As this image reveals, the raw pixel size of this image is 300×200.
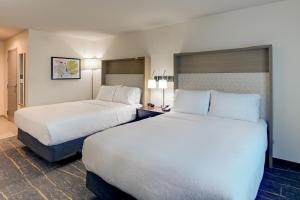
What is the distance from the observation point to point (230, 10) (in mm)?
3199

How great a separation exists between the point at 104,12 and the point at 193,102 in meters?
2.13

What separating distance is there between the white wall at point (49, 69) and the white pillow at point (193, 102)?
3259 millimetres

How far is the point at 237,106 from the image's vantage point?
2.81 meters

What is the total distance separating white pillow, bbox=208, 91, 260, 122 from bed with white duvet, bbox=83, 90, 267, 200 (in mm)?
332

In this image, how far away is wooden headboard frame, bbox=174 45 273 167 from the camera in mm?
2900

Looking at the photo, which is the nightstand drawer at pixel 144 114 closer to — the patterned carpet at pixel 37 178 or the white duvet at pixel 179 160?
the white duvet at pixel 179 160

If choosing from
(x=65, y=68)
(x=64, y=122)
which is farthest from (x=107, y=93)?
(x=64, y=122)

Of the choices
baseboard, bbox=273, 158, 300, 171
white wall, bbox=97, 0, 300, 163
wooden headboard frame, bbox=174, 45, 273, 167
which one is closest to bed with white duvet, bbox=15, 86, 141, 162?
wooden headboard frame, bbox=174, 45, 273, 167

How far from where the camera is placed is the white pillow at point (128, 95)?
4.29 meters

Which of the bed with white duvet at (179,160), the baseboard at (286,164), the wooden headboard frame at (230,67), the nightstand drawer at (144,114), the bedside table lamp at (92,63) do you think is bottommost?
the baseboard at (286,164)

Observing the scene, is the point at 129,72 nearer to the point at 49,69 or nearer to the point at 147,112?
the point at 147,112

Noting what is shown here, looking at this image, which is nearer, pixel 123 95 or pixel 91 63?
pixel 123 95

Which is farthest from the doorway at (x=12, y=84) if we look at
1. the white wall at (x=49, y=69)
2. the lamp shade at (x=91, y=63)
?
the lamp shade at (x=91, y=63)

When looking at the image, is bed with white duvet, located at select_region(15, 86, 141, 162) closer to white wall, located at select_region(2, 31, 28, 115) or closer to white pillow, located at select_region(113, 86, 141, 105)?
white pillow, located at select_region(113, 86, 141, 105)
